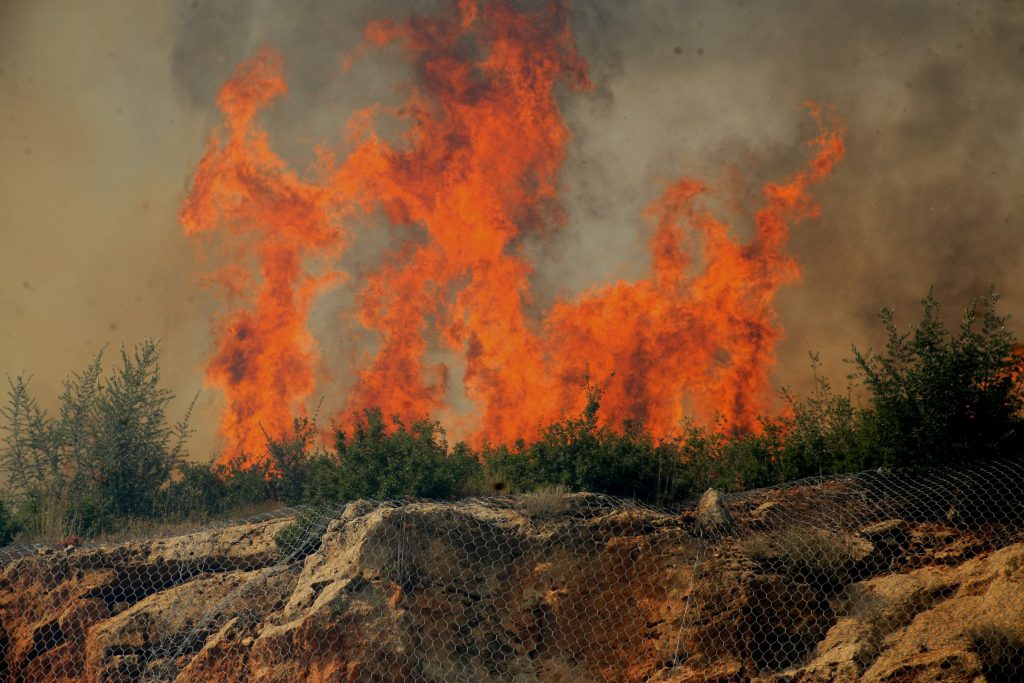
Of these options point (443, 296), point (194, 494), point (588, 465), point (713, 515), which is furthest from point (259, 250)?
point (713, 515)

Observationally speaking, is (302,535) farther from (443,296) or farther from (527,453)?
(443,296)

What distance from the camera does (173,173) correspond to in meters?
25.7

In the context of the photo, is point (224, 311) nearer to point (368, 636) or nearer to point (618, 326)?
point (618, 326)

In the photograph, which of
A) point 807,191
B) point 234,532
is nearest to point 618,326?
point 807,191

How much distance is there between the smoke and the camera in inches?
862

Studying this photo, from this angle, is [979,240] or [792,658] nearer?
[792,658]

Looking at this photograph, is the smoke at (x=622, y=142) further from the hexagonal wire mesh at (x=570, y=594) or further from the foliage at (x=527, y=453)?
the hexagonal wire mesh at (x=570, y=594)

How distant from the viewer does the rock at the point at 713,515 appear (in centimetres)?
1225

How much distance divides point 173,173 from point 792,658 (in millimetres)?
21537

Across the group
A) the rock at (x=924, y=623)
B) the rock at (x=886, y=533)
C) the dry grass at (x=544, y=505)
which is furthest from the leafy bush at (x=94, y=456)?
the rock at (x=886, y=533)

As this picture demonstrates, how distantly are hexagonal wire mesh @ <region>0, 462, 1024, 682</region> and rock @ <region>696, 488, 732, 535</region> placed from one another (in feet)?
0.11

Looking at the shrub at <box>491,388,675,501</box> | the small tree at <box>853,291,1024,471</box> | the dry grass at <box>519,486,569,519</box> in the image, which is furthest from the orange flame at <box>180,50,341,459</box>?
the small tree at <box>853,291,1024,471</box>

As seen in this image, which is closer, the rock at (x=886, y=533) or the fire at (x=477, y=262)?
the rock at (x=886, y=533)

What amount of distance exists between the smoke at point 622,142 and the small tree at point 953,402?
7.89 metres
